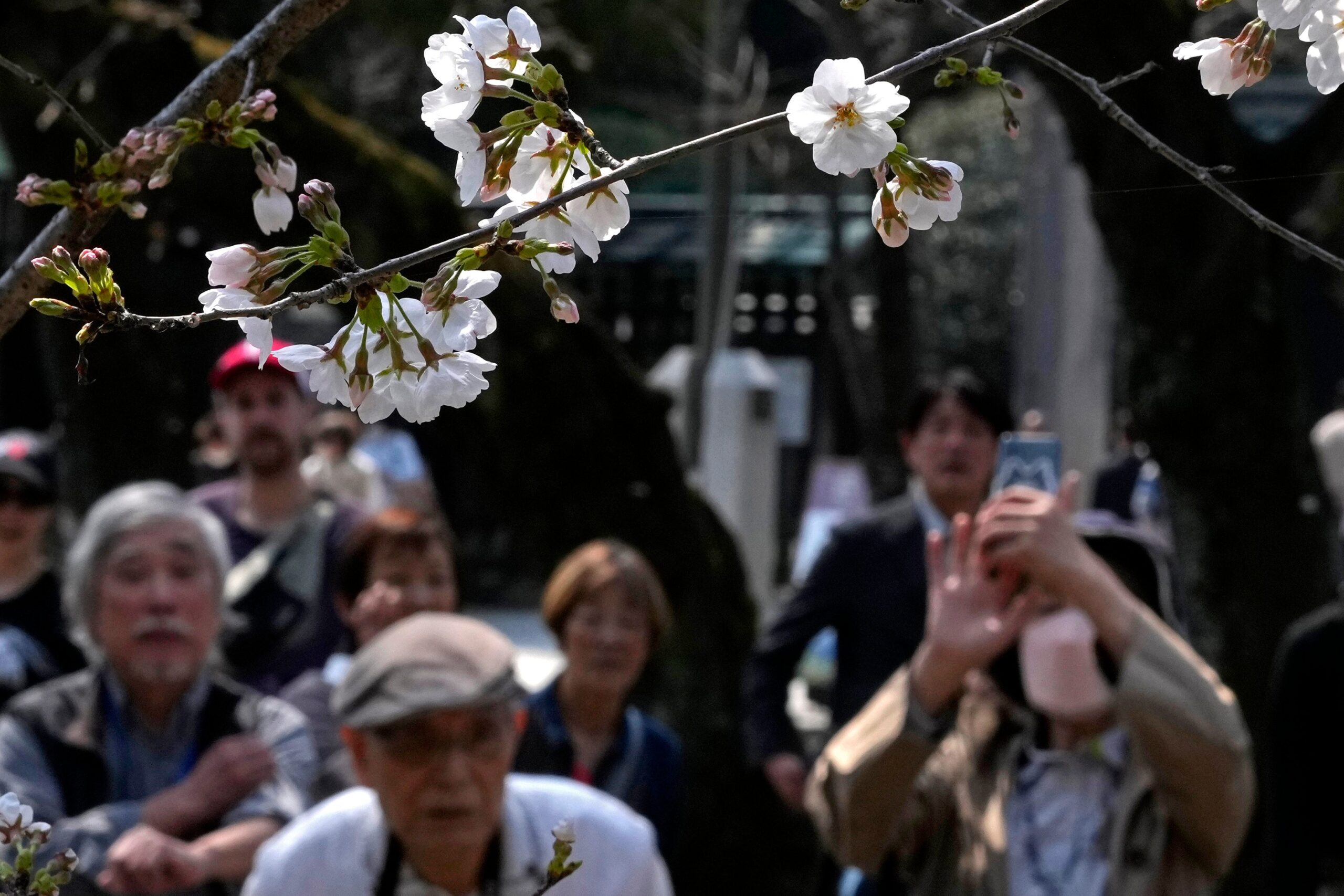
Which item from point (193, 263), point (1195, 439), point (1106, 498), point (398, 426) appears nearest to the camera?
point (1195, 439)

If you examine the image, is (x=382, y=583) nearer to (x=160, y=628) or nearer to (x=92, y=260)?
(x=160, y=628)

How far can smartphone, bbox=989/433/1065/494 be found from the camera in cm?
339

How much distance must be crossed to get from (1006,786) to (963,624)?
0.29 meters

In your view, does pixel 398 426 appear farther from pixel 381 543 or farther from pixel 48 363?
pixel 381 543

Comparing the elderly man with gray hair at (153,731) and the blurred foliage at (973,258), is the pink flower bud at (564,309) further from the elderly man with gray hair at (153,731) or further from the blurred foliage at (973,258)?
the blurred foliage at (973,258)

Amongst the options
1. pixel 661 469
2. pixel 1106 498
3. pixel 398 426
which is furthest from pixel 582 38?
pixel 661 469

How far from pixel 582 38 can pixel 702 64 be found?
2.57 ft

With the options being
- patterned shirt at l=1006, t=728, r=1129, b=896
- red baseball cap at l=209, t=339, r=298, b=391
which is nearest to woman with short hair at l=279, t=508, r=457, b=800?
red baseball cap at l=209, t=339, r=298, b=391

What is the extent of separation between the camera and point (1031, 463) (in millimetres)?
3422

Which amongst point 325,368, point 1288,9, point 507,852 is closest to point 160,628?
point 507,852

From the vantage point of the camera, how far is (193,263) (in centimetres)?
596

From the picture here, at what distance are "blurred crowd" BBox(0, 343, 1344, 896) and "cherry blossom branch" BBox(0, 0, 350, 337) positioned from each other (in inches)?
62.3

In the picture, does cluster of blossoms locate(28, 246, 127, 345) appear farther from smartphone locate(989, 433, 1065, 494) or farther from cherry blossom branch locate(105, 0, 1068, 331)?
smartphone locate(989, 433, 1065, 494)

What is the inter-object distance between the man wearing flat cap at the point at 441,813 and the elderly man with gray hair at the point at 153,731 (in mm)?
331
